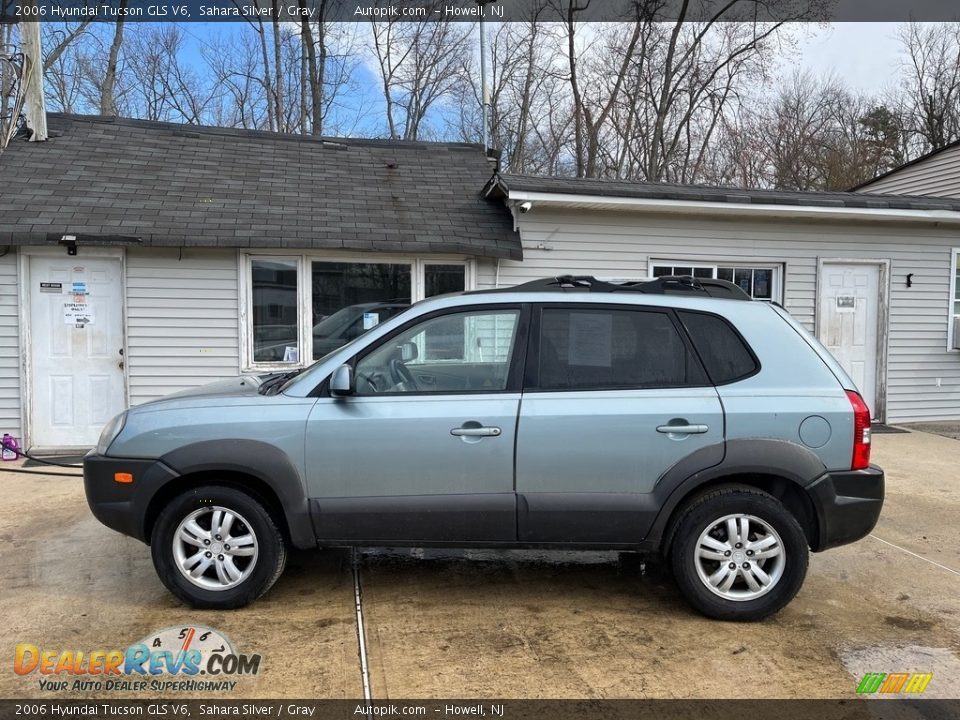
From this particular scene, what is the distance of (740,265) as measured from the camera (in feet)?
30.0

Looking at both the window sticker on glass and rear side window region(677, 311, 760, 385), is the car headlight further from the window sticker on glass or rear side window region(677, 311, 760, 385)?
the window sticker on glass

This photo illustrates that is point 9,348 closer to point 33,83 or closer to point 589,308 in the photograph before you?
point 33,83

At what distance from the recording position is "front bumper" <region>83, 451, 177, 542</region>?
11.6ft

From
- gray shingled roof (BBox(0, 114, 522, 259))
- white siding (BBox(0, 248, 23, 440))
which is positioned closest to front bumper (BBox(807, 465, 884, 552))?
gray shingled roof (BBox(0, 114, 522, 259))

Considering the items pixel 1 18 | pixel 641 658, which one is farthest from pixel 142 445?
pixel 1 18

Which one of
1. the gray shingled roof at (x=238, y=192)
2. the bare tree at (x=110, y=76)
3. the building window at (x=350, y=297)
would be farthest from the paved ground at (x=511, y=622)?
the bare tree at (x=110, y=76)

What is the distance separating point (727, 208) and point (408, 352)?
617cm

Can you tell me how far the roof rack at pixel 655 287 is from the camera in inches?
151

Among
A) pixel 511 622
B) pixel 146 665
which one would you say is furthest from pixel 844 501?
pixel 146 665

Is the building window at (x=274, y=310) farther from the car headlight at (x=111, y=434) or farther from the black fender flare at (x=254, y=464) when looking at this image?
the black fender flare at (x=254, y=464)

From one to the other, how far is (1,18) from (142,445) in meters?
13.6

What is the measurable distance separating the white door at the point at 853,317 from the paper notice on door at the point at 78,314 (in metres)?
9.33

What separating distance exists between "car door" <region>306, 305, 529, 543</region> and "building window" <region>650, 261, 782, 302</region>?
597 cm

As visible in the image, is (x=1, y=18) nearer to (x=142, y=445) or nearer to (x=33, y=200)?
(x=33, y=200)
